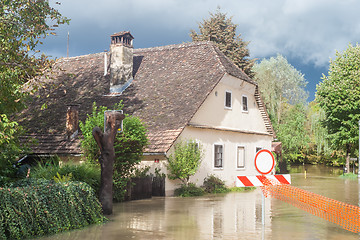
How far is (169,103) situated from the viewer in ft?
80.5

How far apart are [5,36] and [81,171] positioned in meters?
5.01

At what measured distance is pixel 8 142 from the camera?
13594 millimetres

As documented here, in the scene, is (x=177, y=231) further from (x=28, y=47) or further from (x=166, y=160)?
(x=166, y=160)

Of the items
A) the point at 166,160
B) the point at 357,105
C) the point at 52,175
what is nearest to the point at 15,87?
the point at 52,175

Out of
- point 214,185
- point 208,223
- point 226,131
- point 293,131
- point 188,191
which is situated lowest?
point 208,223

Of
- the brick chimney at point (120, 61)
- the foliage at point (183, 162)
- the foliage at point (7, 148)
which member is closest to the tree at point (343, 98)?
the brick chimney at point (120, 61)

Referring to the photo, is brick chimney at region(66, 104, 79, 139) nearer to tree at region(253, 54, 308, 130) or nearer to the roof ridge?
the roof ridge

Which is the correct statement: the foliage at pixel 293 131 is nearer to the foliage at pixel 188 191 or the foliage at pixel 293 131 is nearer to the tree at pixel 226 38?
the tree at pixel 226 38

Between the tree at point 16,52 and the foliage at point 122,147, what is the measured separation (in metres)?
2.96

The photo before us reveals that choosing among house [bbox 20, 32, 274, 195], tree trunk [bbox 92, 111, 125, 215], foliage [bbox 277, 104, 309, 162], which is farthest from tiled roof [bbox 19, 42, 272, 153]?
foliage [bbox 277, 104, 309, 162]

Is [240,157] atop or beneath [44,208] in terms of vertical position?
atop

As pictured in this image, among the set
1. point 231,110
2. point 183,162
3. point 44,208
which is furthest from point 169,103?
point 44,208

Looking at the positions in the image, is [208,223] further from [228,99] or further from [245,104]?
[245,104]

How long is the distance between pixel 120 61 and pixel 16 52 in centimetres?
1258
